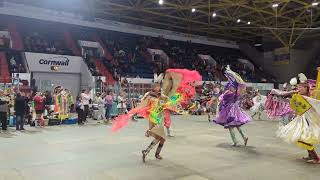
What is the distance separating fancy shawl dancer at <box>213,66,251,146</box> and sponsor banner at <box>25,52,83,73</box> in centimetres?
1598

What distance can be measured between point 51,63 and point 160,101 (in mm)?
17049

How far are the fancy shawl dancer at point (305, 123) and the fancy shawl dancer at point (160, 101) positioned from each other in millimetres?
2151

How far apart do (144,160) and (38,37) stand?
2053 cm

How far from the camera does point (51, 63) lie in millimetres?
23062

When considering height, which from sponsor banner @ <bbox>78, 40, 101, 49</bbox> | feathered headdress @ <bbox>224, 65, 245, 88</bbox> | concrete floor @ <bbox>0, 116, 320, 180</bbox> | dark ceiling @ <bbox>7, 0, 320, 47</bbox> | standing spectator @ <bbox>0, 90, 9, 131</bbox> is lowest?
concrete floor @ <bbox>0, 116, 320, 180</bbox>

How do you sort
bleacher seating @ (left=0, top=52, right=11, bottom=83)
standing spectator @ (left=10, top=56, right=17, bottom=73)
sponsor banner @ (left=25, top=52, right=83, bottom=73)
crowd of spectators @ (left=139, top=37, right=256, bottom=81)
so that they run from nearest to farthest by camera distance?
bleacher seating @ (left=0, top=52, right=11, bottom=83) < standing spectator @ (left=10, top=56, right=17, bottom=73) < sponsor banner @ (left=25, top=52, right=83, bottom=73) < crowd of spectators @ (left=139, top=37, right=256, bottom=81)

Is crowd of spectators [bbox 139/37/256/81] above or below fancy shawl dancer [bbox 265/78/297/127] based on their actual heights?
above

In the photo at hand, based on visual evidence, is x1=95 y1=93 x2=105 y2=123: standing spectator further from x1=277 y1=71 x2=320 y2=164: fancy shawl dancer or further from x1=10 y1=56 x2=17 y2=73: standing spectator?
x1=277 y1=71 x2=320 y2=164: fancy shawl dancer

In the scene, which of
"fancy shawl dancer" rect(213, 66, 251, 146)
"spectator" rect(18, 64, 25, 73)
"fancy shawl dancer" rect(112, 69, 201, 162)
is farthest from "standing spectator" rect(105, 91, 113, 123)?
"fancy shawl dancer" rect(112, 69, 201, 162)

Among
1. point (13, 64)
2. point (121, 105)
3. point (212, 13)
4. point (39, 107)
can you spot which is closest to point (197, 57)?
point (212, 13)

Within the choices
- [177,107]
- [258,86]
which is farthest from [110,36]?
[177,107]

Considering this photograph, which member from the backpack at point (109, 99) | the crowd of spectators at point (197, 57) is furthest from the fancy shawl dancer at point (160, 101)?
the crowd of spectators at point (197, 57)

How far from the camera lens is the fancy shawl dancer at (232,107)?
9312mm

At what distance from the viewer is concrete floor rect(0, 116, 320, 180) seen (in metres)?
6.16
